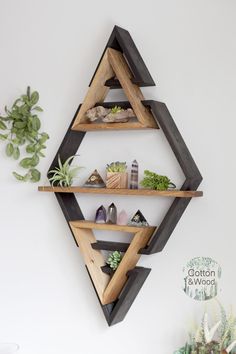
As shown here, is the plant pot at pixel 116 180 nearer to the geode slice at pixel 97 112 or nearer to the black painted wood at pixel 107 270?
the geode slice at pixel 97 112

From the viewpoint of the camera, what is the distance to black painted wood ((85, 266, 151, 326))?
7.41ft

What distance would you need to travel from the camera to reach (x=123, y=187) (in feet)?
7.57

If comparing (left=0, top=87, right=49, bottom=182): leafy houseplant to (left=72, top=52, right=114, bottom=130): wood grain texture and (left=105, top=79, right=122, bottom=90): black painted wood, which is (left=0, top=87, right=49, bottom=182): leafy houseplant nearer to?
(left=72, top=52, right=114, bottom=130): wood grain texture

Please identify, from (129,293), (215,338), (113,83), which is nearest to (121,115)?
(113,83)

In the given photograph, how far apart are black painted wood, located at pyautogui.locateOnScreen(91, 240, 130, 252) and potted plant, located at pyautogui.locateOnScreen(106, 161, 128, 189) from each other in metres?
0.24

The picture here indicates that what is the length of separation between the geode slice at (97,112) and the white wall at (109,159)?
12 centimetres

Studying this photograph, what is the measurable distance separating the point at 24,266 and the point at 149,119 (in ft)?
3.10

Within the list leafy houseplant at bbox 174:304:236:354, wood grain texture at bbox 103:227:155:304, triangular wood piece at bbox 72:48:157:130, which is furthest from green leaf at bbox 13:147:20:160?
leafy houseplant at bbox 174:304:236:354

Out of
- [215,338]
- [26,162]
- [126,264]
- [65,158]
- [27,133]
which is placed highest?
[27,133]

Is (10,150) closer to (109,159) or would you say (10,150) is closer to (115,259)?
(109,159)

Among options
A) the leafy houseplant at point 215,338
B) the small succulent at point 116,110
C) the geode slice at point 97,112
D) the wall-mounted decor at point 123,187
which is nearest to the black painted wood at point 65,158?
the wall-mounted decor at point 123,187

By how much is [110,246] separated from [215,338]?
0.54 metres

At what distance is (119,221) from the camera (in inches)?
91.0

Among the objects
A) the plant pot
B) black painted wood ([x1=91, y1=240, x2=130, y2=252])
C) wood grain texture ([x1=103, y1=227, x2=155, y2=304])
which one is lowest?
wood grain texture ([x1=103, y1=227, x2=155, y2=304])
